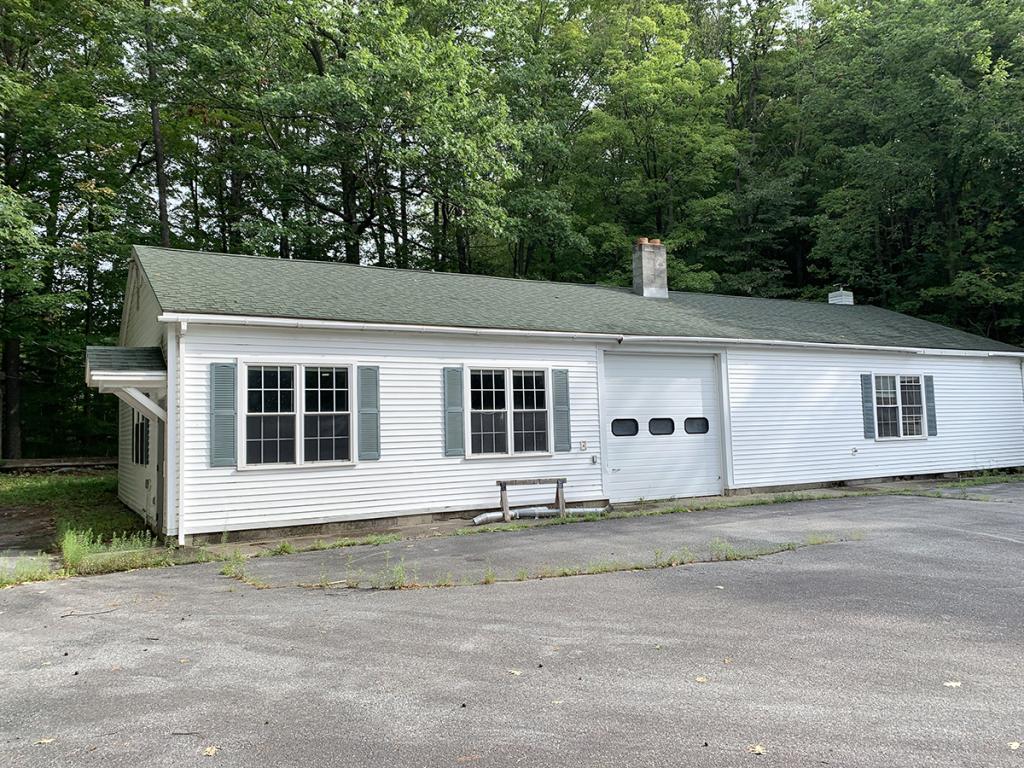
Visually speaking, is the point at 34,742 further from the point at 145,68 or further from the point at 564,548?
the point at 145,68

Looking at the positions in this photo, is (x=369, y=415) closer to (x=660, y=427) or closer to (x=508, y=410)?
(x=508, y=410)

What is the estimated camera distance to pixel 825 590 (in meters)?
6.46

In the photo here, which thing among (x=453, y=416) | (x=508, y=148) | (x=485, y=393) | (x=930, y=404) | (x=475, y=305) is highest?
(x=508, y=148)

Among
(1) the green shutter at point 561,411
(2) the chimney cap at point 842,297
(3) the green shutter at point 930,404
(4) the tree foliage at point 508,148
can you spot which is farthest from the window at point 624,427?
(4) the tree foliage at point 508,148

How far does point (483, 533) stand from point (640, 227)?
2039 cm

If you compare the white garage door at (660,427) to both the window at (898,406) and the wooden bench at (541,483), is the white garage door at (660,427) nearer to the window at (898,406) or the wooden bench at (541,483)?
the wooden bench at (541,483)

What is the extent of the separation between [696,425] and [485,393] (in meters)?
4.67

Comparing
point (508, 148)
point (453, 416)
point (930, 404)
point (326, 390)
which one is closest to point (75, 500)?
point (326, 390)

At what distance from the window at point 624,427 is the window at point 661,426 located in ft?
1.01

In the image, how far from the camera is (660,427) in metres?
13.7

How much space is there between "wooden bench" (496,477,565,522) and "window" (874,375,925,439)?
847 cm

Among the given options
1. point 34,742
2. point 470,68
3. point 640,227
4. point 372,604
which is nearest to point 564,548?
point 372,604

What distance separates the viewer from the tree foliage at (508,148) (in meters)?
21.6

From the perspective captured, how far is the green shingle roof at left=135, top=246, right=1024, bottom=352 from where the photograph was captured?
35.0ft
